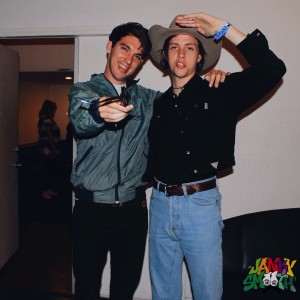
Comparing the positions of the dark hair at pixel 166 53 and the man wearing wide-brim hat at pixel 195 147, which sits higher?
the dark hair at pixel 166 53

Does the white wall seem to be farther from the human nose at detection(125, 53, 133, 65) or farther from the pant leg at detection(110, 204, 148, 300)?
the pant leg at detection(110, 204, 148, 300)

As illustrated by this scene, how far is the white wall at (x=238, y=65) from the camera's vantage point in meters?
2.45

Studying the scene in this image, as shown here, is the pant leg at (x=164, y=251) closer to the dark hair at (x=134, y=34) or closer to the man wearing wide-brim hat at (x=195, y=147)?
the man wearing wide-brim hat at (x=195, y=147)

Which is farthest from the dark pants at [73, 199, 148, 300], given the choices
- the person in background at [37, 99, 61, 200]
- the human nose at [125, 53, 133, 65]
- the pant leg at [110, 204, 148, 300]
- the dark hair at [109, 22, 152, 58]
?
the person in background at [37, 99, 61, 200]

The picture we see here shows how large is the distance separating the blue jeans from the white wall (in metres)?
0.92

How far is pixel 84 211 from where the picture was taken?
1849 millimetres

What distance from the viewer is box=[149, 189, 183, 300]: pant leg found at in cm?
177

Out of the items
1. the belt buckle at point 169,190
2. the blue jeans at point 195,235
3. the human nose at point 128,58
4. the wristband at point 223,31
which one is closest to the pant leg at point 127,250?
the blue jeans at point 195,235

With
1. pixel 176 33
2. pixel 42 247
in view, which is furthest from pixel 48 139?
pixel 176 33

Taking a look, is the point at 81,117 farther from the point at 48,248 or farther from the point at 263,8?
the point at 48,248

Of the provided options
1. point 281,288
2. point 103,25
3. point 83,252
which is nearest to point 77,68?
point 103,25

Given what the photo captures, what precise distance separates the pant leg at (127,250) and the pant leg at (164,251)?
0.08m

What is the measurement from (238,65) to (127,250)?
161 cm

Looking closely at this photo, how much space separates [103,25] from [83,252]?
68.9 inches
